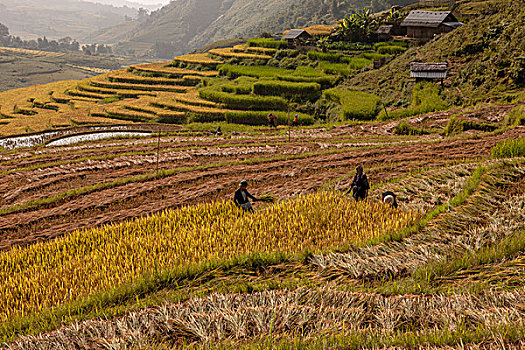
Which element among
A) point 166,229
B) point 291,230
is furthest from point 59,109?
point 291,230

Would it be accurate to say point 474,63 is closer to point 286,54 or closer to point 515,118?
point 515,118

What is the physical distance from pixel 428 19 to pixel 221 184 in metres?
43.2

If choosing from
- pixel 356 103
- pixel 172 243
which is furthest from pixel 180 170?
pixel 356 103

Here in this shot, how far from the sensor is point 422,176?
31.3 ft

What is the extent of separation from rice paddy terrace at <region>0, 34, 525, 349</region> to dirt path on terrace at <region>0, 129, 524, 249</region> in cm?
8

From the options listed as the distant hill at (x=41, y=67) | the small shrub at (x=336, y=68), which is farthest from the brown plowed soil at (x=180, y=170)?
the distant hill at (x=41, y=67)

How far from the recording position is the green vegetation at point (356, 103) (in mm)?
26016

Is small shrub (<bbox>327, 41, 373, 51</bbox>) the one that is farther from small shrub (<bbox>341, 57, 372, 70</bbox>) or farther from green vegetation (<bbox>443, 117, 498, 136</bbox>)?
green vegetation (<bbox>443, 117, 498, 136</bbox>)

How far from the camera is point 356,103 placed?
90.8 feet

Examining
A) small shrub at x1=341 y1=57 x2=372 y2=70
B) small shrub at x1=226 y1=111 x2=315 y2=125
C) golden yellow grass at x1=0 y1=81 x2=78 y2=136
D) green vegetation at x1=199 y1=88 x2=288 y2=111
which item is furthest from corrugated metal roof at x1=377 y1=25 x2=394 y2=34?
golden yellow grass at x1=0 y1=81 x2=78 y2=136

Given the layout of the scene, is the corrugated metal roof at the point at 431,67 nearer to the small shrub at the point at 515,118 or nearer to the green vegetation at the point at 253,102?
the small shrub at the point at 515,118

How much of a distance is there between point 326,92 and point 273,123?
8373 millimetres

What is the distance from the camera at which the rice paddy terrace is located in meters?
3.86

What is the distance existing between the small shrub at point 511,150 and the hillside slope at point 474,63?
1275cm
